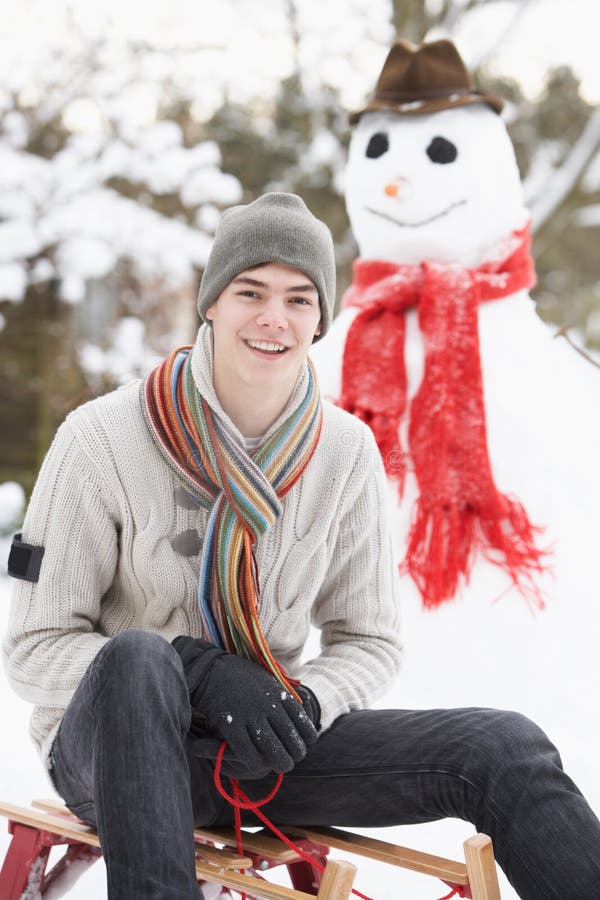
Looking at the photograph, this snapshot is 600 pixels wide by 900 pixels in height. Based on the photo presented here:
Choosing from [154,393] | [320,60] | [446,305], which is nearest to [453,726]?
[154,393]

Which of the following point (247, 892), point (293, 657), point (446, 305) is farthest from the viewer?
point (446, 305)

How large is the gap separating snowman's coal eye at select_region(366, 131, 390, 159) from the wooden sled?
1639 millimetres

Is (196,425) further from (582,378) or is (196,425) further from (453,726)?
(582,378)

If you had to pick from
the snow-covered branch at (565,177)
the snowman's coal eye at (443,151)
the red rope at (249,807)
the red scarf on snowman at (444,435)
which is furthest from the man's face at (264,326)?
the snow-covered branch at (565,177)

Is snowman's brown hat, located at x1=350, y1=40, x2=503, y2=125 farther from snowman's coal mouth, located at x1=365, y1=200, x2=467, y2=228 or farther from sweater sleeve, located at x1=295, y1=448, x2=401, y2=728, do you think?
→ sweater sleeve, located at x1=295, y1=448, x2=401, y2=728

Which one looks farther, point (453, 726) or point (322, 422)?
point (322, 422)

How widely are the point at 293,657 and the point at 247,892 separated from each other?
0.38 metres

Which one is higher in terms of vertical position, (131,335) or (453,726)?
(131,335)

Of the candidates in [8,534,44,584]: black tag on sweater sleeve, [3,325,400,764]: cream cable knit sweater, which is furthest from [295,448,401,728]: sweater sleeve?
[8,534,44,584]: black tag on sweater sleeve

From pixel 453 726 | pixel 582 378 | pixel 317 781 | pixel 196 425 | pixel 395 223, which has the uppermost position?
pixel 395 223

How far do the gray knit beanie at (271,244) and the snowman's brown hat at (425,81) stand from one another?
1.08 metres

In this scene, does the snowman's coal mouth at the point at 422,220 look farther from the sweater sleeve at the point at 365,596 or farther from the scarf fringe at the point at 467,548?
the sweater sleeve at the point at 365,596

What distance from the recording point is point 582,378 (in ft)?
7.93

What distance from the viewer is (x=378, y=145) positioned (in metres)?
2.52
